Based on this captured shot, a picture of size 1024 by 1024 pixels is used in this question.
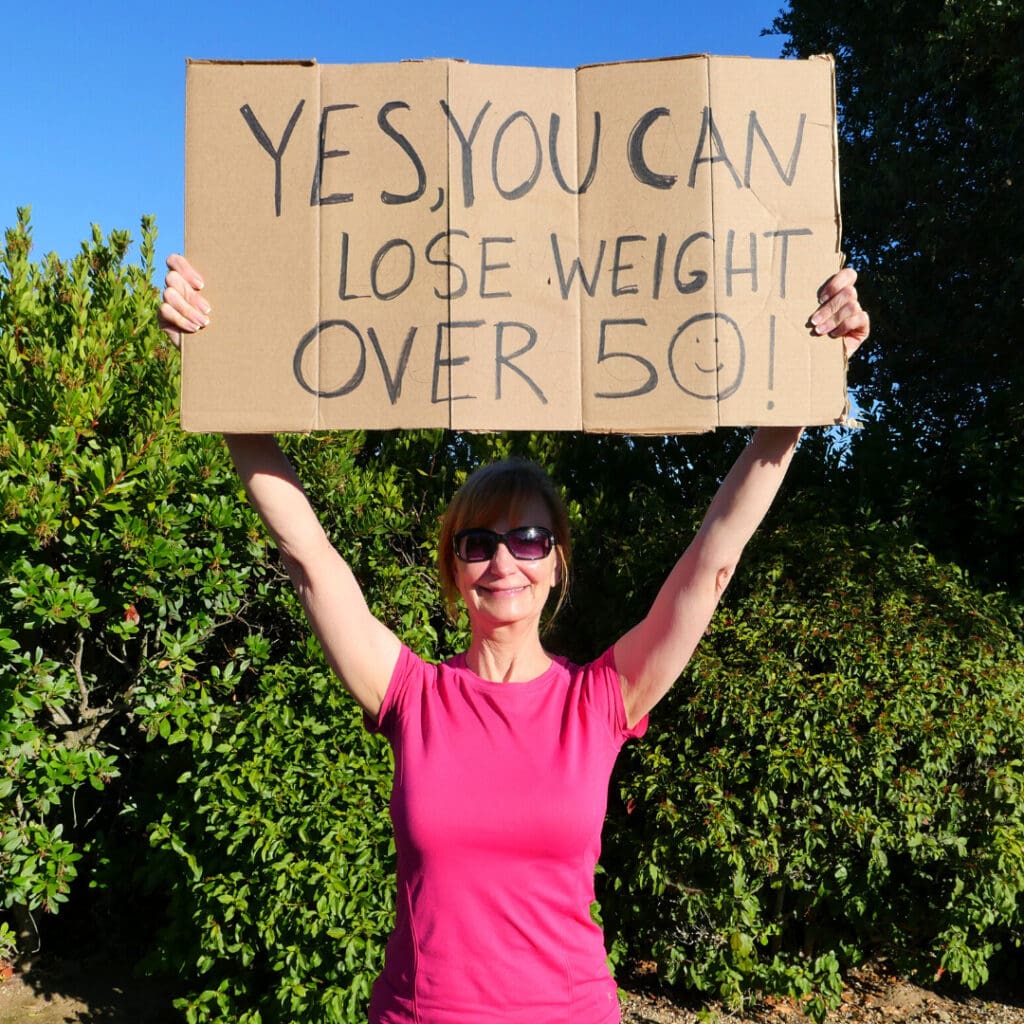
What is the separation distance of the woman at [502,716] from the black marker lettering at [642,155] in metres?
0.39

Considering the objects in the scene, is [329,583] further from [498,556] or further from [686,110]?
[686,110]

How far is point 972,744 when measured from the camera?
14.2 ft

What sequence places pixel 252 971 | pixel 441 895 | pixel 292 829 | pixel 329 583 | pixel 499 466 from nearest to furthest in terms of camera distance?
pixel 441 895, pixel 329 583, pixel 499 466, pixel 292 829, pixel 252 971

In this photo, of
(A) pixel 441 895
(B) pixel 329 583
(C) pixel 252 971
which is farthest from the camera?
(C) pixel 252 971

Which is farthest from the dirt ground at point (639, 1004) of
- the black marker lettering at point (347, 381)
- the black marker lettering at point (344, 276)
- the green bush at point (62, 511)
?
the black marker lettering at point (344, 276)

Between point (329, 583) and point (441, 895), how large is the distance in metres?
0.67

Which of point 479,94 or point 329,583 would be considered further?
point 329,583

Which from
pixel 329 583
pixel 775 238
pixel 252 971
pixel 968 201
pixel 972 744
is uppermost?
pixel 968 201

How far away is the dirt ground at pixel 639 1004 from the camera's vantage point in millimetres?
4750

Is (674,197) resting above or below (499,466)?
above

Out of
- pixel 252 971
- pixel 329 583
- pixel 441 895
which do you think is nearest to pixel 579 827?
pixel 441 895

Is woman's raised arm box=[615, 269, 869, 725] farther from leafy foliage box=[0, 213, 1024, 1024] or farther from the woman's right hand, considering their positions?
leafy foliage box=[0, 213, 1024, 1024]

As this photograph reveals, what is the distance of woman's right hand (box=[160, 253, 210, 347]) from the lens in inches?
74.6

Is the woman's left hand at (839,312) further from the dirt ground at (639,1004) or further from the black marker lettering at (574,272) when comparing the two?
the dirt ground at (639,1004)
